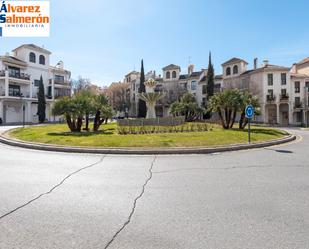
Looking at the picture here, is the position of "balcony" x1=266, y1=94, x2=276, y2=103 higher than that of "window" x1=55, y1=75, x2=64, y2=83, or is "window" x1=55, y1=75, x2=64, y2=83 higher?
"window" x1=55, y1=75, x2=64, y2=83

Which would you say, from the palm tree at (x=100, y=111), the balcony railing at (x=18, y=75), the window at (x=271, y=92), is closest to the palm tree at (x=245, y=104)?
the palm tree at (x=100, y=111)

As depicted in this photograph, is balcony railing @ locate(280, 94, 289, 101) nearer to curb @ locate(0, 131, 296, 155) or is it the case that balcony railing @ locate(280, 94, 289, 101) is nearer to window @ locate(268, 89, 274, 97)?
window @ locate(268, 89, 274, 97)

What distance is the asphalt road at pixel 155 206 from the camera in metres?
3.41

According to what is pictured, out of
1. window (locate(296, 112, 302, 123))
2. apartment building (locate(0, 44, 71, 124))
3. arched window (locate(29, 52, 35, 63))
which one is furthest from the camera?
arched window (locate(29, 52, 35, 63))

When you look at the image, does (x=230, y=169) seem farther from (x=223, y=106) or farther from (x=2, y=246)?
(x=223, y=106)

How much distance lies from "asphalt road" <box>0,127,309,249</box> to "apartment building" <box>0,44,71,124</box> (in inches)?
1691

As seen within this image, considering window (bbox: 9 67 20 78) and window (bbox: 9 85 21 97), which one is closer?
window (bbox: 9 67 20 78)

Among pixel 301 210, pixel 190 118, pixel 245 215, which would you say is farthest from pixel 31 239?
pixel 190 118

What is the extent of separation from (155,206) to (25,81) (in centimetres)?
5054

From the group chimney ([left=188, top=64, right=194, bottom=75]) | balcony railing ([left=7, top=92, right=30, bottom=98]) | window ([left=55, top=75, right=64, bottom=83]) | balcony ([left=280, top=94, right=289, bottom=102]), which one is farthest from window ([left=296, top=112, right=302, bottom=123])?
balcony railing ([left=7, top=92, right=30, bottom=98])

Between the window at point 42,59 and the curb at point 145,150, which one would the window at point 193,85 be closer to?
the window at point 42,59

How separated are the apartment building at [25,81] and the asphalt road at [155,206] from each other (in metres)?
42.9

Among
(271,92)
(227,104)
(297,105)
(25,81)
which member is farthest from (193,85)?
(227,104)

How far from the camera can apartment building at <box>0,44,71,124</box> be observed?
44531 millimetres
